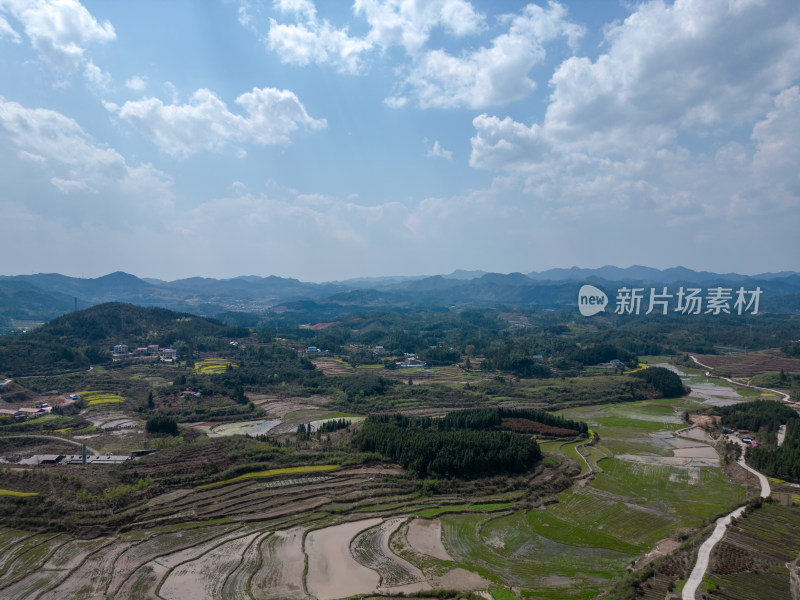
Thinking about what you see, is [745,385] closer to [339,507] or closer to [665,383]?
[665,383]

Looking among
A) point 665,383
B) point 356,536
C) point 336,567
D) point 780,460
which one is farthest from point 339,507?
point 665,383

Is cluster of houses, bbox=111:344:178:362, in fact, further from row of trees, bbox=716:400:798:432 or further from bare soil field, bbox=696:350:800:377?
bare soil field, bbox=696:350:800:377

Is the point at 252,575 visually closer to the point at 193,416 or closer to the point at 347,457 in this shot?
the point at 347,457

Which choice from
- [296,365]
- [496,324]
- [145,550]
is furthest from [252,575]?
[496,324]

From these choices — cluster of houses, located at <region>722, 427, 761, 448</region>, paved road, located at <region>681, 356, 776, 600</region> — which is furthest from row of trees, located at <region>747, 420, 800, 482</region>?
cluster of houses, located at <region>722, 427, 761, 448</region>

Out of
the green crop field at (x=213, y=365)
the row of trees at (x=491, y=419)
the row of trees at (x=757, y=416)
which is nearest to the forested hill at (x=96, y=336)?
the green crop field at (x=213, y=365)
